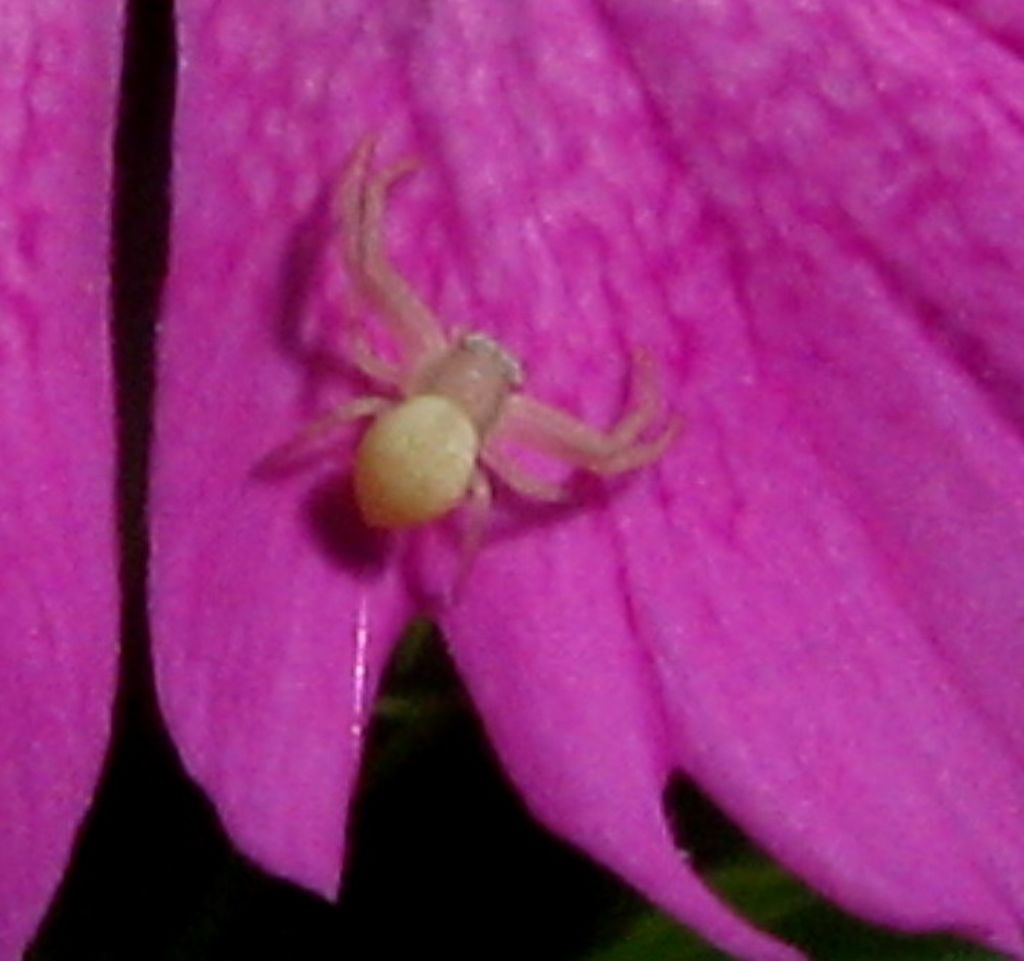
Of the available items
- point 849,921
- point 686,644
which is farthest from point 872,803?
point 849,921

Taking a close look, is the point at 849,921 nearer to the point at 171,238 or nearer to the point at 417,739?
the point at 417,739

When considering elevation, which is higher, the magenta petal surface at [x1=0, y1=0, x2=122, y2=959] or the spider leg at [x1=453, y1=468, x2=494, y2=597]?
the spider leg at [x1=453, y1=468, x2=494, y2=597]

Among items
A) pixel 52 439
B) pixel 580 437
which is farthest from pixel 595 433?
pixel 52 439

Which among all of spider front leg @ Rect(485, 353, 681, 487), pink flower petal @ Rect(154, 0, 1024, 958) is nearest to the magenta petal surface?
pink flower petal @ Rect(154, 0, 1024, 958)

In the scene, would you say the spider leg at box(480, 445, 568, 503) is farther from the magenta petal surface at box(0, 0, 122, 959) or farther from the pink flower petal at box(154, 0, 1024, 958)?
the magenta petal surface at box(0, 0, 122, 959)

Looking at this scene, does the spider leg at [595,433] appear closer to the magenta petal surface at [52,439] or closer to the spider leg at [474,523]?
the spider leg at [474,523]

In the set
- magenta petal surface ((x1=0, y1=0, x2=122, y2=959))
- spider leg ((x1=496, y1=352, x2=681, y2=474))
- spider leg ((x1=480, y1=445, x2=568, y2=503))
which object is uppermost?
spider leg ((x1=496, y1=352, x2=681, y2=474))

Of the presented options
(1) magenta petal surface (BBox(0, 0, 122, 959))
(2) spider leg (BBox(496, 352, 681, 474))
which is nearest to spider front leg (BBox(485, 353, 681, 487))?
(2) spider leg (BBox(496, 352, 681, 474))

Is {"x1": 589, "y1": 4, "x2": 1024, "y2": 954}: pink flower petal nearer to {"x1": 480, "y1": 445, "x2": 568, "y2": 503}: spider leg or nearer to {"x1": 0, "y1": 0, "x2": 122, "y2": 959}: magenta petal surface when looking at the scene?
{"x1": 480, "y1": 445, "x2": 568, "y2": 503}: spider leg
